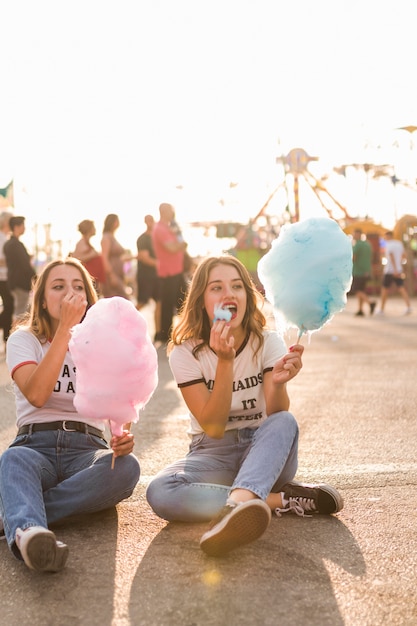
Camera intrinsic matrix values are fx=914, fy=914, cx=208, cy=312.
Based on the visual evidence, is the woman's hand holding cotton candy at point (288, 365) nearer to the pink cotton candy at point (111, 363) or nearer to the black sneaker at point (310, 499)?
the black sneaker at point (310, 499)

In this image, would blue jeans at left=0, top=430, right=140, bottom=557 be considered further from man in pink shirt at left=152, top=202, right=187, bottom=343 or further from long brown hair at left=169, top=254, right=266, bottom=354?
man in pink shirt at left=152, top=202, right=187, bottom=343

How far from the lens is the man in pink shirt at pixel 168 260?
1034 cm

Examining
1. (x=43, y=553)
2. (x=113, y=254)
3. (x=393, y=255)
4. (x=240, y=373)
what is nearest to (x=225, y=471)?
(x=240, y=373)

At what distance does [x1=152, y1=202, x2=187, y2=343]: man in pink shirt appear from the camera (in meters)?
10.3

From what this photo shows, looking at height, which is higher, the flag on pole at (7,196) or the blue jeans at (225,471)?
the flag on pole at (7,196)

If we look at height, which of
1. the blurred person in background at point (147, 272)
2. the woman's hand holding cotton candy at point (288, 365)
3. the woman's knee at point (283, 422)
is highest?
the woman's hand holding cotton candy at point (288, 365)

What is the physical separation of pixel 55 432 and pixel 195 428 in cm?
57

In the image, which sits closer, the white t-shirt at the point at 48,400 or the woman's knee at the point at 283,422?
the woman's knee at the point at 283,422

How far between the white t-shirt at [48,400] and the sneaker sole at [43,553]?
84 centimetres

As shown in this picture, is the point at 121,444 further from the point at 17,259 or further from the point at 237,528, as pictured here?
the point at 17,259

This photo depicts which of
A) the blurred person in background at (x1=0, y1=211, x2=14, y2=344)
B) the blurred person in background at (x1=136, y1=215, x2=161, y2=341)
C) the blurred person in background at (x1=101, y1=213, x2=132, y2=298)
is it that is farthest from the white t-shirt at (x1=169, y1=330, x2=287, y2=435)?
the blurred person in background at (x1=136, y1=215, x2=161, y2=341)

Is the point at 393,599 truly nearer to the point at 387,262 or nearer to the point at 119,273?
the point at 119,273

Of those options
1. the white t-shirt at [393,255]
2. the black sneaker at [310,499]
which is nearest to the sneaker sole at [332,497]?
the black sneaker at [310,499]

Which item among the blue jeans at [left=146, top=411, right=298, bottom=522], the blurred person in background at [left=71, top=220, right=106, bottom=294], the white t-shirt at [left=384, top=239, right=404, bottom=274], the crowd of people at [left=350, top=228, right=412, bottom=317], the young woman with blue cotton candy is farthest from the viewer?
the white t-shirt at [left=384, top=239, right=404, bottom=274]
